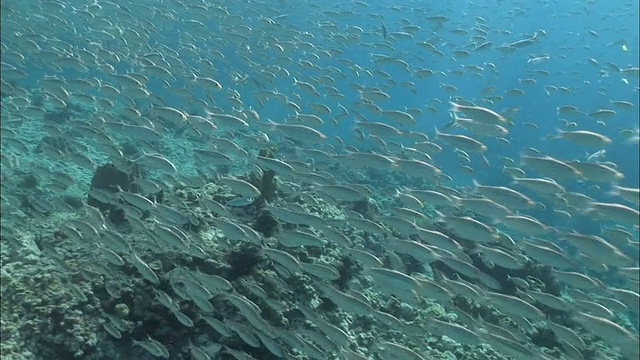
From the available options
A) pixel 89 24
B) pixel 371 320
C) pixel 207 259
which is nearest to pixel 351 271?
pixel 371 320

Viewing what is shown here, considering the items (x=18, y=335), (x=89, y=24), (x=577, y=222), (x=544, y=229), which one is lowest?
(x=18, y=335)

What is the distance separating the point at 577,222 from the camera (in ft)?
77.5

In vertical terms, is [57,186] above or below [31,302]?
above

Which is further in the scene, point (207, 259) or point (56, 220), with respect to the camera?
point (56, 220)

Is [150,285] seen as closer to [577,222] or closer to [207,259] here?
[207,259]

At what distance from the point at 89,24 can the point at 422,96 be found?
6905 cm

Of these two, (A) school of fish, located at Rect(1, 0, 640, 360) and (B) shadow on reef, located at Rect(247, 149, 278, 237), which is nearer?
(A) school of fish, located at Rect(1, 0, 640, 360)

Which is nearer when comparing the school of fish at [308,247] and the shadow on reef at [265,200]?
the school of fish at [308,247]

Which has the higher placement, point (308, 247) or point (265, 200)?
point (265, 200)

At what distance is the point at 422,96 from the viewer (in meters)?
81.9

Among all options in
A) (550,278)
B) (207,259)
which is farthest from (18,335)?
(550,278)

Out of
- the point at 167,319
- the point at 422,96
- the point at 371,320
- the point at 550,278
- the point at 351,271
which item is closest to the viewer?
the point at 167,319

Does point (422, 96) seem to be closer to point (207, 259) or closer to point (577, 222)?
point (577, 222)

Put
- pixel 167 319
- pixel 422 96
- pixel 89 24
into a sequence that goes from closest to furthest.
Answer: pixel 167 319, pixel 89 24, pixel 422 96
